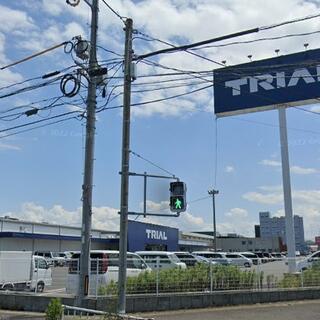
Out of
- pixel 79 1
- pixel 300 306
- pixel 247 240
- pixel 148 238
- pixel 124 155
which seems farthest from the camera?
pixel 247 240

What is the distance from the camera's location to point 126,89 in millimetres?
14555

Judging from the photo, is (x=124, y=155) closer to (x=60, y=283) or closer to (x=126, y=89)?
(x=126, y=89)

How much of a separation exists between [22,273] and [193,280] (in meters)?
7.68

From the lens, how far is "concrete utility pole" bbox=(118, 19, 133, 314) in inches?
529

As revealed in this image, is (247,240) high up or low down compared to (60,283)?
up

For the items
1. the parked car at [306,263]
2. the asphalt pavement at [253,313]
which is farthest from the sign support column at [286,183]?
the asphalt pavement at [253,313]

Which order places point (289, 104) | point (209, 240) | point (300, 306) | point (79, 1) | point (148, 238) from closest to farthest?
point (79, 1)
point (300, 306)
point (289, 104)
point (148, 238)
point (209, 240)

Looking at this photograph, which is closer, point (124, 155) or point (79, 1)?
point (124, 155)

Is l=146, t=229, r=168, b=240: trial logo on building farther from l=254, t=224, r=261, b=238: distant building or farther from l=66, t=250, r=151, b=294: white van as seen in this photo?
l=254, t=224, r=261, b=238: distant building

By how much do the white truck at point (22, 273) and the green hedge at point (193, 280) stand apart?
5090 millimetres

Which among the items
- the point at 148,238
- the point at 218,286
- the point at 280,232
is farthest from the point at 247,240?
the point at 218,286

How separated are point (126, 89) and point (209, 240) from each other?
3837 inches

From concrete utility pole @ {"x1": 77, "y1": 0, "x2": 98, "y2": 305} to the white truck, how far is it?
218 inches

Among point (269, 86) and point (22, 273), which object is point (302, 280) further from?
point (22, 273)
